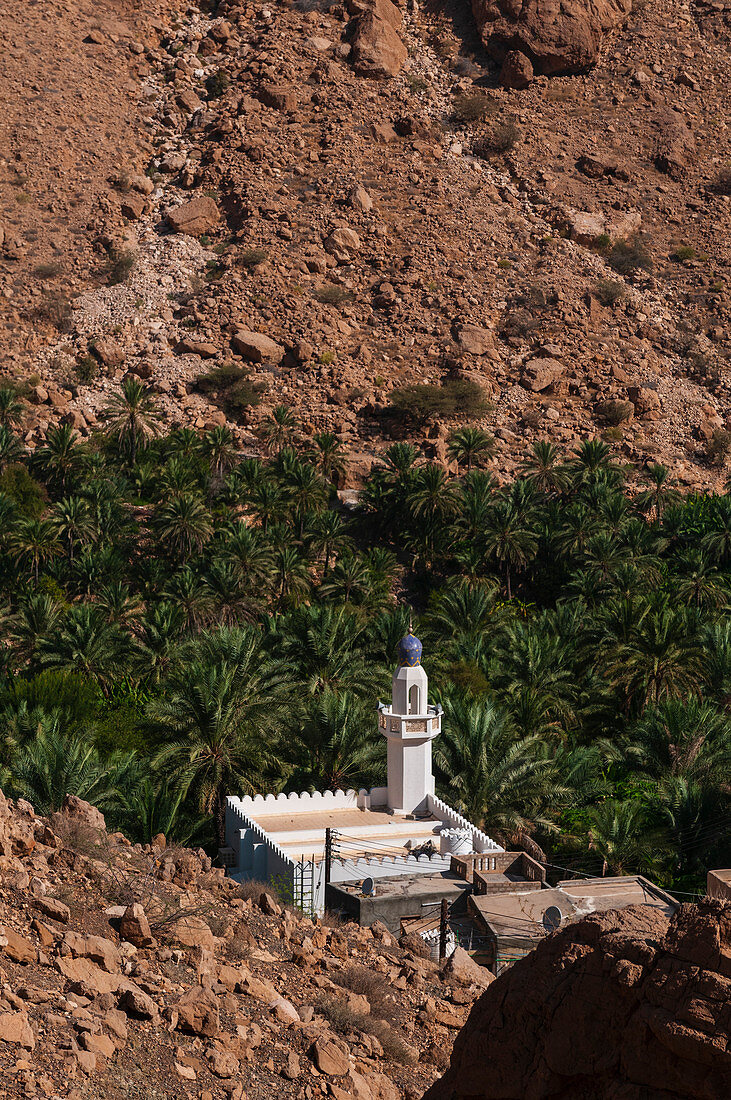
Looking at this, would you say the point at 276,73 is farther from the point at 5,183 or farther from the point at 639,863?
the point at 639,863

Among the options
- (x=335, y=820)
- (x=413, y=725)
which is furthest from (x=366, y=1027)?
(x=413, y=725)

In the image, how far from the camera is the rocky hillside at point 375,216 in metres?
55.8

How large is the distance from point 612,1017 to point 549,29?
69.1 meters

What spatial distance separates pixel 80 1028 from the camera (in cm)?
859

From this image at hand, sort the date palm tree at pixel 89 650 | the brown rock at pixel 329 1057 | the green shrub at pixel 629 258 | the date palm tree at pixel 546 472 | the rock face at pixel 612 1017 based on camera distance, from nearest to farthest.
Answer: the rock face at pixel 612 1017 < the brown rock at pixel 329 1057 < the date palm tree at pixel 89 650 < the date palm tree at pixel 546 472 < the green shrub at pixel 629 258

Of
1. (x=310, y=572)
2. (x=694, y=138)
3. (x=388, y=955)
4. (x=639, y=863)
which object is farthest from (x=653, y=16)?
(x=388, y=955)

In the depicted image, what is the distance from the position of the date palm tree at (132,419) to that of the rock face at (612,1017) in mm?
43194

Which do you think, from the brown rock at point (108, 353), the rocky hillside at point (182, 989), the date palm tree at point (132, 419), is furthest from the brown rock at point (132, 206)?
the rocky hillside at point (182, 989)

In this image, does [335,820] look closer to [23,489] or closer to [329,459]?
[23,489]

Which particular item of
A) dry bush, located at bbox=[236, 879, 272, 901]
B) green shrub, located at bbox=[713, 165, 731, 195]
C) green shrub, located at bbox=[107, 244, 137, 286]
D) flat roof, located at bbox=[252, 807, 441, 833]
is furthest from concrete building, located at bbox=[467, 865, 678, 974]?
green shrub, located at bbox=[713, 165, 731, 195]

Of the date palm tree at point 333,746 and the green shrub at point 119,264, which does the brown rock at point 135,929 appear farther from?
the green shrub at point 119,264

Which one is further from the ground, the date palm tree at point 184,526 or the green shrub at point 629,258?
the green shrub at point 629,258

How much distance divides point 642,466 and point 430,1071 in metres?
45.4

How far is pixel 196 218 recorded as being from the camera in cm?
6197
